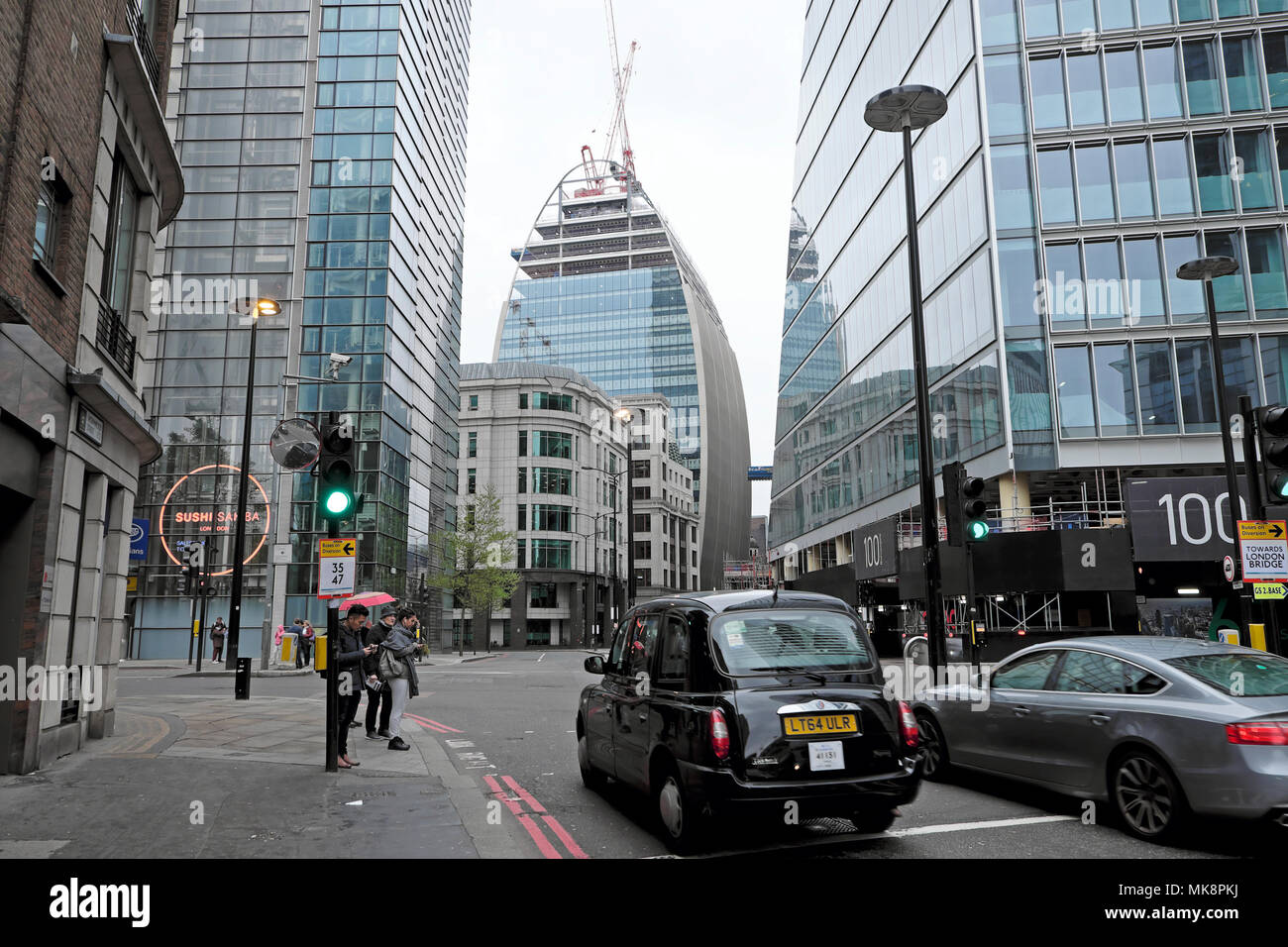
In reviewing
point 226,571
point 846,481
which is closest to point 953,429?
point 846,481

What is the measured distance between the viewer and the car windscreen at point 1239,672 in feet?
20.6

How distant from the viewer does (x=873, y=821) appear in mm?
6504

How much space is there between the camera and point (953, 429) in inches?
1213

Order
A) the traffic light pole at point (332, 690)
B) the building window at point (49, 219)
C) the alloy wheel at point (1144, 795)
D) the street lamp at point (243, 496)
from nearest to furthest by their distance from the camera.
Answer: the alloy wheel at point (1144, 795) < the traffic light pole at point (332, 690) < the building window at point (49, 219) < the street lamp at point (243, 496)

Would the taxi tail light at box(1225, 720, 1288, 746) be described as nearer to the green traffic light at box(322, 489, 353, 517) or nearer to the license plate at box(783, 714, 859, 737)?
the license plate at box(783, 714, 859, 737)

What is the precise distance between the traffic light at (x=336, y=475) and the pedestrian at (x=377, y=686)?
8.61 feet

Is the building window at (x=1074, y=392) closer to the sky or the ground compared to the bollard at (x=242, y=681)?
closer to the sky

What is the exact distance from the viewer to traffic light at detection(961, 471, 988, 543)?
40.8 feet

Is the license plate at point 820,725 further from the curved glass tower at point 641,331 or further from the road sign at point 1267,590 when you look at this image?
the curved glass tower at point 641,331

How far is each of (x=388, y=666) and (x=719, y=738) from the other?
688 centimetres

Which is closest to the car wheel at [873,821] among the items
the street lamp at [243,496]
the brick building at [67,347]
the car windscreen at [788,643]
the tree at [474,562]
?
the car windscreen at [788,643]

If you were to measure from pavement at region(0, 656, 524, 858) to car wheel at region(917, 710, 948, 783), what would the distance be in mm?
4245

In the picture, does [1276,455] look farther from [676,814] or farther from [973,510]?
[676,814]
